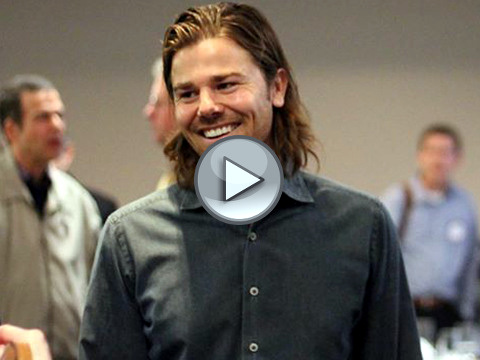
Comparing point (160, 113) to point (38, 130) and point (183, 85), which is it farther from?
point (183, 85)

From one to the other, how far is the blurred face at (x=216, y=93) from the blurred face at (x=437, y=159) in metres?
4.63

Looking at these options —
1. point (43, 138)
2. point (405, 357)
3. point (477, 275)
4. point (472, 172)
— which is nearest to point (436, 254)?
point (477, 275)

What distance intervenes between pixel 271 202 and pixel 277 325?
0.30 metres

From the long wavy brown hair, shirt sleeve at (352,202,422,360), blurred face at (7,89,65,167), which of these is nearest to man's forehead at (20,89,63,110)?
blurred face at (7,89,65,167)

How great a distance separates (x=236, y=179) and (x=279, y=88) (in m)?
0.39

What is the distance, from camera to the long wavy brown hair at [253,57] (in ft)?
6.46

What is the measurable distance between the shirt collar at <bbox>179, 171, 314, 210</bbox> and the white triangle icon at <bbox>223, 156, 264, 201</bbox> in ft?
0.87

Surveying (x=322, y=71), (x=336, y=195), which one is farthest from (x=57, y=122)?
(x=322, y=71)

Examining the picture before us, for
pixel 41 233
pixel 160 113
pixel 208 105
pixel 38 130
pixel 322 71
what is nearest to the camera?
pixel 208 105

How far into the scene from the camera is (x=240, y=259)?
1994 millimetres

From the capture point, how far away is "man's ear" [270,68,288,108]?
2.04 metres
